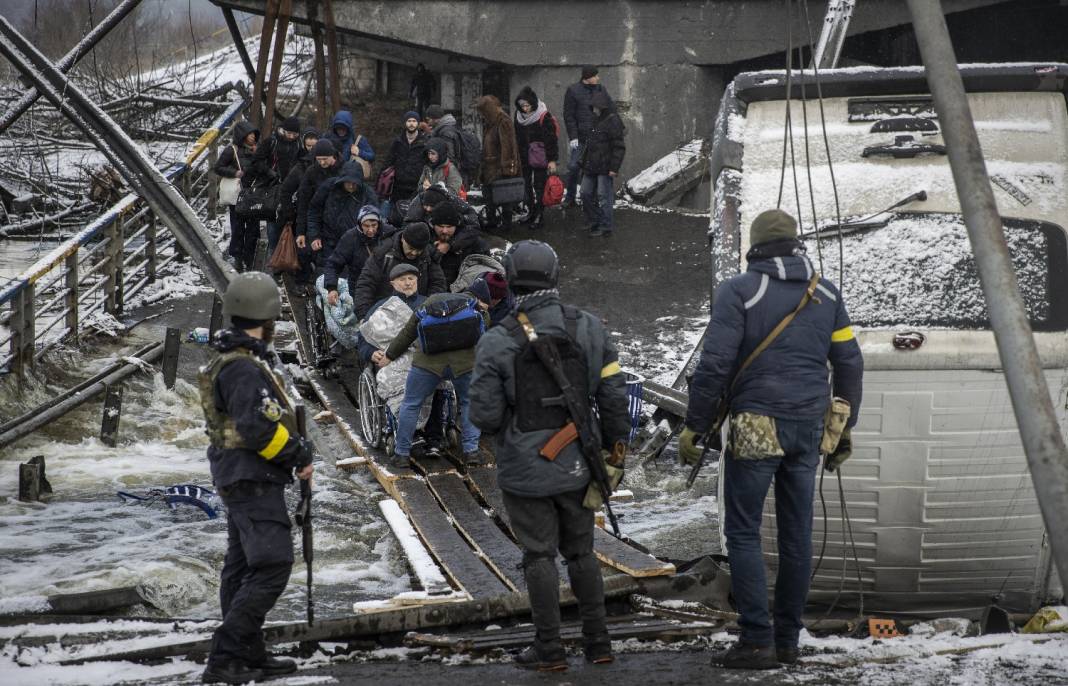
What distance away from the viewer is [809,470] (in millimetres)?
5660

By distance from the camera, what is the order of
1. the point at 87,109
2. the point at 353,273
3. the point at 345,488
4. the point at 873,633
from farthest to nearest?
the point at 353,273 < the point at 345,488 < the point at 87,109 < the point at 873,633

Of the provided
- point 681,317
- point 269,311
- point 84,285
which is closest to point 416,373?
point 269,311

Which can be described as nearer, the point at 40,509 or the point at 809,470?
the point at 809,470

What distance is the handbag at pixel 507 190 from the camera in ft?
53.5

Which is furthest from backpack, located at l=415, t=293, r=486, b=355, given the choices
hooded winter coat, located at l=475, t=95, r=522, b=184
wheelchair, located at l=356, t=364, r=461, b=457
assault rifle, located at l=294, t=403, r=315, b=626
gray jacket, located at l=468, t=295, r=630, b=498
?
hooded winter coat, located at l=475, t=95, r=522, b=184

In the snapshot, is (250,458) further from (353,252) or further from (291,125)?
(291,125)

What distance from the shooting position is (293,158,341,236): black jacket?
43.2 feet

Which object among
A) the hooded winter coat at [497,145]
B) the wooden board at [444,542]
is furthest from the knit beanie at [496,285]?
the hooded winter coat at [497,145]

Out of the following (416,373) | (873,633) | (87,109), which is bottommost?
(873,633)

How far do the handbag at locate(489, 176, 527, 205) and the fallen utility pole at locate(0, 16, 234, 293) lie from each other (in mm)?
7734

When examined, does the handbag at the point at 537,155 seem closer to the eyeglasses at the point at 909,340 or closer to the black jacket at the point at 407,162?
the black jacket at the point at 407,162

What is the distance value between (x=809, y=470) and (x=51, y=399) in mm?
7701

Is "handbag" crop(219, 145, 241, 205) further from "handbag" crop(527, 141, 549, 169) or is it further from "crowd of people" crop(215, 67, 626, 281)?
"handbag" crop(527, 141, 549, 169)

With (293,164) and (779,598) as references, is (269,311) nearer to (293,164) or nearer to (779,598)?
(779,598)
